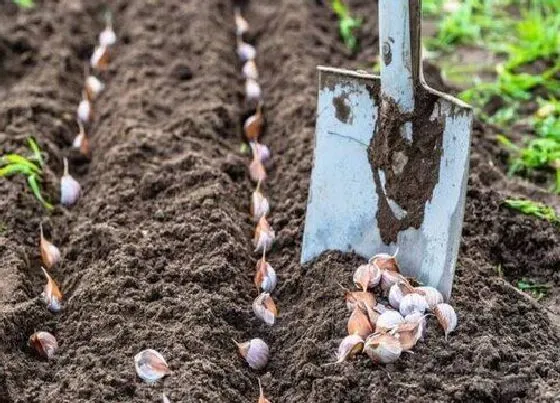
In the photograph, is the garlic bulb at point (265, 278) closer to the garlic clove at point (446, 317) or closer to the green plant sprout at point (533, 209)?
the garlic clove at point (446, 317)

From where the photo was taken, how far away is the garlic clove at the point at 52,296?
2963 millimetres

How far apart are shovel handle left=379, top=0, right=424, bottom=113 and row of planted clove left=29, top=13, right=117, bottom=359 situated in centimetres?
117

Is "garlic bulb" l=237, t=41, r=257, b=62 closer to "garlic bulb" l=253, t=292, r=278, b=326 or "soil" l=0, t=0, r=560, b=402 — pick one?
"soil" l=0, t=0, r=560, b=402

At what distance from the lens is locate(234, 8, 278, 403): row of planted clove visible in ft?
9.00

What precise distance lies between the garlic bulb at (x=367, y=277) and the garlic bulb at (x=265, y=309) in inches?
10.3

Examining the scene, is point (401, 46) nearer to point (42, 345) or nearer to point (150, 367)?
point (150, 367)

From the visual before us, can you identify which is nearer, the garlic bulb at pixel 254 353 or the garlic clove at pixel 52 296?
the garlic bulb at pixel 254 353

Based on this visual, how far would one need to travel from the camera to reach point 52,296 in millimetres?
2975

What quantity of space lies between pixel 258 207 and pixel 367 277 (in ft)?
2.29

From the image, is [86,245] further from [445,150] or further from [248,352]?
[445,150]

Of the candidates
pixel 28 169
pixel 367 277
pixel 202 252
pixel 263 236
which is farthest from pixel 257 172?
pixel 367 277

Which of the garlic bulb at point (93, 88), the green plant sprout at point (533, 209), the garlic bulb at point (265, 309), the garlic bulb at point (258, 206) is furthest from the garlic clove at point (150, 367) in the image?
the garlic bulb at point (93, 88)

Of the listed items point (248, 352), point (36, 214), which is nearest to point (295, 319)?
point (248, 352)

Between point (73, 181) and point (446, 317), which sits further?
point (73, 181)
